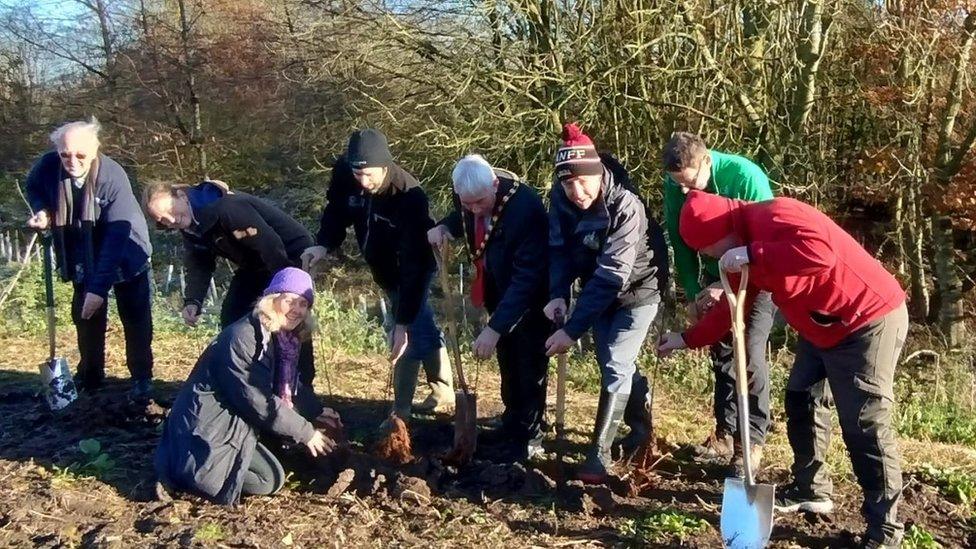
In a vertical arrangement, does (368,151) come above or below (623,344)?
above

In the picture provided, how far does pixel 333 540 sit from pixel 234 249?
1828 mm

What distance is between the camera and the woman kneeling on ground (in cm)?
387

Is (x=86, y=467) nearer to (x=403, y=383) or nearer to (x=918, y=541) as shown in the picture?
(x=403, y=383)

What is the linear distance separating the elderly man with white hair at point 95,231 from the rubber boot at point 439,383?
1837 millimetres

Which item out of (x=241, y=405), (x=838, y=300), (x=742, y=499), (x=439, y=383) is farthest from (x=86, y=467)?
(x=838, y=300)

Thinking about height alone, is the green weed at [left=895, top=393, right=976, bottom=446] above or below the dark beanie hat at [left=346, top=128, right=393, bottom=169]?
below

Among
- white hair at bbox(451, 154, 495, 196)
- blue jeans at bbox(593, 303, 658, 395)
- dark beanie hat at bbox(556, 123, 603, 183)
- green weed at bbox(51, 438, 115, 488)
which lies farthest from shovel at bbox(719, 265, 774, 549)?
green weed at bbox(51, 438, 115, 488)

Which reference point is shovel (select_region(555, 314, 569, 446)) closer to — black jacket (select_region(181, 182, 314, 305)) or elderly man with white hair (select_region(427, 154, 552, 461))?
elderly man with white hair (select_region(427, 154, 552, 461))

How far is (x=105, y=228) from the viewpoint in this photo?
531 cm

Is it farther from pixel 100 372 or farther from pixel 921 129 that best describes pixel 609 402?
pixel 921 129

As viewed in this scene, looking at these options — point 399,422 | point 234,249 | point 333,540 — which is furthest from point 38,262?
point 333,540

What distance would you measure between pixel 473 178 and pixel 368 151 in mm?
593

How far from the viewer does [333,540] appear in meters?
3.63

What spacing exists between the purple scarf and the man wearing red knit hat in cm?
122
